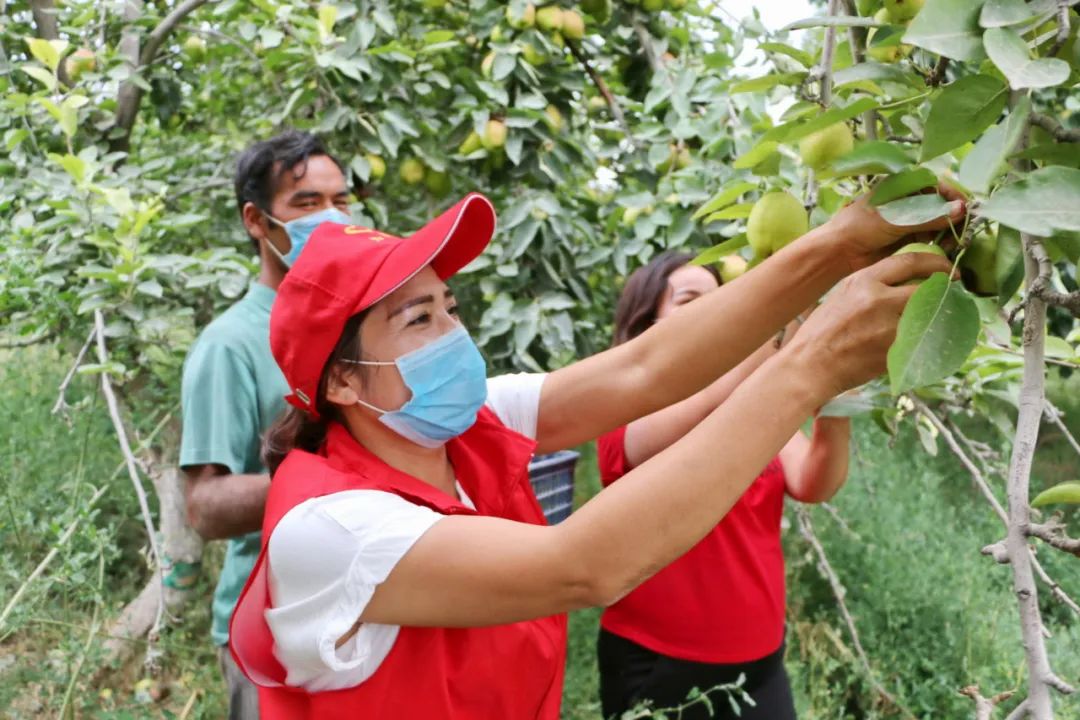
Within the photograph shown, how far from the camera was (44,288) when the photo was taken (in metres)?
2.20

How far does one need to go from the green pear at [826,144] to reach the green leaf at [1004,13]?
0.79 ft

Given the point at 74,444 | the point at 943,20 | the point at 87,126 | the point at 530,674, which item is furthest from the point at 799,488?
the point at 74,444

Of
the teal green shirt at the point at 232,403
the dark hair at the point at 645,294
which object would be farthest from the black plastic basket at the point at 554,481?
the teal green shirt at the point at 232,403

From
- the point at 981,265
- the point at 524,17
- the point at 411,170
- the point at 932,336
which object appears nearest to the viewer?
the point at 932,336

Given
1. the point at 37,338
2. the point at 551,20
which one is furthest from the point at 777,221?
the point at 37,338

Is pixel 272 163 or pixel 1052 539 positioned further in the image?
pixel 272 163

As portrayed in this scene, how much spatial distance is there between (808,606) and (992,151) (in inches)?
117

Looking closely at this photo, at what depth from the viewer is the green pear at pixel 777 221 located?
3.38 feet

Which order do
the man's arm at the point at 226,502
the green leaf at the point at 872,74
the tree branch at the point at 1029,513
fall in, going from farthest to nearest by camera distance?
the man's arm at the point at 226,502 < the green leaf at the point at 872,74 < the tree branch at the point at 1029,513

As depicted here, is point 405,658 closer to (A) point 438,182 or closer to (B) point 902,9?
(B) point 902,9

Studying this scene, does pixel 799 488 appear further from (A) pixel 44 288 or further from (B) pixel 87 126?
(B) pixel 87 126

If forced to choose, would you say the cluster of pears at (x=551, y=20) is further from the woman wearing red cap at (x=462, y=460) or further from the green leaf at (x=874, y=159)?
the green leaf at (x=874, y=159)

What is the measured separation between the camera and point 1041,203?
0.66 m

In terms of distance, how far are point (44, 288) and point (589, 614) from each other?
182 cm
